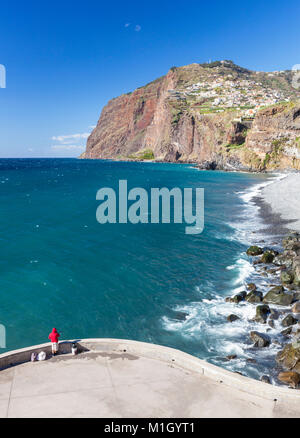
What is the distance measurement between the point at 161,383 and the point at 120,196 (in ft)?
198

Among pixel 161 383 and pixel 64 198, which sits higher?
pixel 64 198

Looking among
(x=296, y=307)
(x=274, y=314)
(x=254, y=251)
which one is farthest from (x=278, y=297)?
(x=254, y=251)

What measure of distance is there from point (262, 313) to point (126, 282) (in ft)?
32.5

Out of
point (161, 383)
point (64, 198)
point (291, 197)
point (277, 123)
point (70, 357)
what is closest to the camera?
point (161, 383)

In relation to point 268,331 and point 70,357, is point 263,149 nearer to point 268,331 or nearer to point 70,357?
point 268,331

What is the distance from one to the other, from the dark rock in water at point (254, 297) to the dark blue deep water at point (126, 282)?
3.75 feet

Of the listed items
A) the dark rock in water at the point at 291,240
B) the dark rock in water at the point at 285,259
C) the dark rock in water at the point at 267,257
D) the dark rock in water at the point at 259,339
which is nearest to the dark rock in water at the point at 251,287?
the dark rock in water at the point at 285,259

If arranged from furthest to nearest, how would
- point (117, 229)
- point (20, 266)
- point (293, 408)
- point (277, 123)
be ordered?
point (277, 123) → point (117, 229) → point (20, 266) → point (293, 408)

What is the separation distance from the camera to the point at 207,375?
30.5 feet

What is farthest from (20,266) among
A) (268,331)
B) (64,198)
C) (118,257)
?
(64,198)

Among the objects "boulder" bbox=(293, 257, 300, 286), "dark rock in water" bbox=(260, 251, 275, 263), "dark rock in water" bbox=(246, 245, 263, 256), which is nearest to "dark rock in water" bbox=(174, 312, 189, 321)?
"boulder" bbox=(293, 257, 300, 286)

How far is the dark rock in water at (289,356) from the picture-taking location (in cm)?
1330

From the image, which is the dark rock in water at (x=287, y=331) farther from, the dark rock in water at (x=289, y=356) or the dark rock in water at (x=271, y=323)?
the dark rock in water at (x=289, y=356)

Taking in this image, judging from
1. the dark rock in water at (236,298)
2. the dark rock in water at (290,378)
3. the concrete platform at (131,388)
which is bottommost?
the dark rock in water at (290,378)
